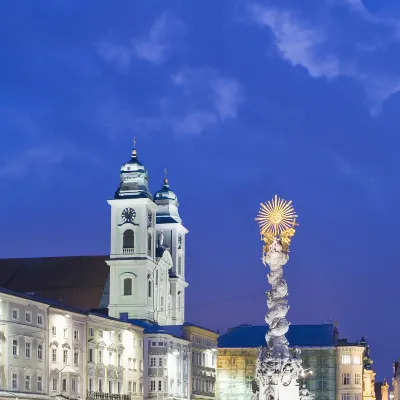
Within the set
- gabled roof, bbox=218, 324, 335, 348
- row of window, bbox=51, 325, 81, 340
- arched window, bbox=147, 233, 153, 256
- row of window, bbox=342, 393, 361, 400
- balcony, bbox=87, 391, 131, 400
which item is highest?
arched window, bbox=147, 233, 153, 256

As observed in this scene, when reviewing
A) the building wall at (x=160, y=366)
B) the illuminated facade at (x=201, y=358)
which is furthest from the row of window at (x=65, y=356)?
the illuminated facade at (x=201, y=358)

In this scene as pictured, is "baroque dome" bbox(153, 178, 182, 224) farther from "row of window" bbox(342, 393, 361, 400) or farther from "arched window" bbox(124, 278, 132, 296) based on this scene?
"row of window" bbox(342, 393, 361, 400)

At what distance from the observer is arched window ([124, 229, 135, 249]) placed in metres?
126

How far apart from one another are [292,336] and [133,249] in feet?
99.1

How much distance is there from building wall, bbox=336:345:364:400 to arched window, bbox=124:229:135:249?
31380mm

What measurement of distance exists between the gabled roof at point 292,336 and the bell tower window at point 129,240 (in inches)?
982

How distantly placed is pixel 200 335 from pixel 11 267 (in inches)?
943

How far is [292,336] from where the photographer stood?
14525 centimetres

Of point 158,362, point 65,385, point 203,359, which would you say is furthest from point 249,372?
point 65,385

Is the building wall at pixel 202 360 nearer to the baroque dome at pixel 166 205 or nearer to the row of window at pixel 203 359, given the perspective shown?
the row of window at pixel 203 359

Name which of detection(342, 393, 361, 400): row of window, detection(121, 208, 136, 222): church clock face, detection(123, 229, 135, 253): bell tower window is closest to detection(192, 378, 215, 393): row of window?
detection(123, 229, 135, 253): bell tower window

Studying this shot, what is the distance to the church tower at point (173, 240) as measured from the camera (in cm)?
13714

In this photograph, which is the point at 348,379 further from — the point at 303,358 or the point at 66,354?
the point at 66,354

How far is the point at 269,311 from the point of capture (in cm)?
6331
